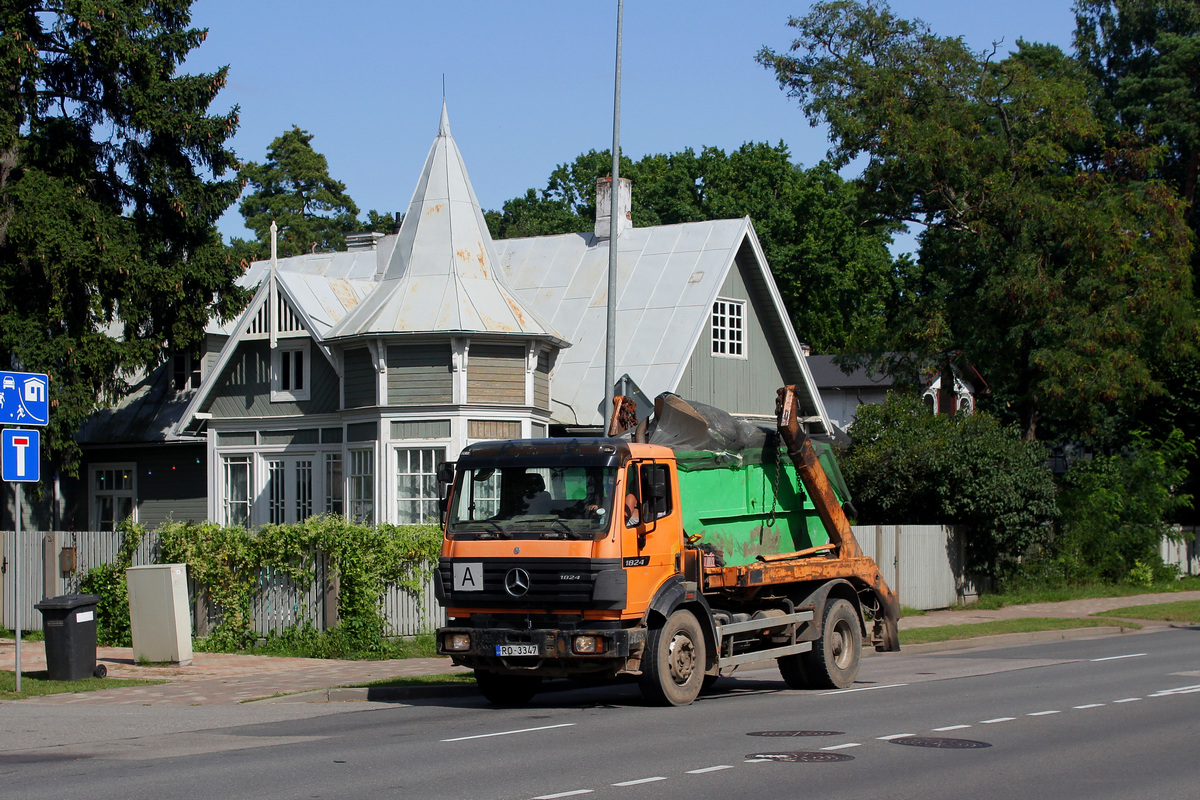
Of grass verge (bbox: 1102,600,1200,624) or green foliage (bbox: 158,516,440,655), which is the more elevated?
green foliage (bbox: 158,516,440,655)

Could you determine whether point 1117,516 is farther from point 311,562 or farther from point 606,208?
point 311,562

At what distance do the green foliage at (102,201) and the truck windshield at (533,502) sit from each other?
48.2 ft

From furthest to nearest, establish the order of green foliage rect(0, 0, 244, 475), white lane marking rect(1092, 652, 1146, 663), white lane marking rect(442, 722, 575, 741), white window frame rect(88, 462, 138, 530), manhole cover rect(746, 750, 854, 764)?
white window frame rect(88, 462, 138, 530) → green foliage rect(0, 0, 244, 475) → white lane marking rect(1092, 652, 1146, 663) → white lane marking rect(442, 722, 575, 741) → manhole cover rect(746, 750, 854, 764)

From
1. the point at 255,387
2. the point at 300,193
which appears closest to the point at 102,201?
the point at 255,387

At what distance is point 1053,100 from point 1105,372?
21.6 feet

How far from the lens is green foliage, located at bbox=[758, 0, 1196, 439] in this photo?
30031 mm

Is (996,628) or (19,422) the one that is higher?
(19,422)

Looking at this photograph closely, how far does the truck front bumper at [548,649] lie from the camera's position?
1215cm

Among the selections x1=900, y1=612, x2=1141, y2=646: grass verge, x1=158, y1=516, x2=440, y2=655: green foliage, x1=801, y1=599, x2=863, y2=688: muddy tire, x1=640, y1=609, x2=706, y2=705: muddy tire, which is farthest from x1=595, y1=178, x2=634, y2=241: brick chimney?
x1=640, y1=609, x2=706, y2=705: muddy tire

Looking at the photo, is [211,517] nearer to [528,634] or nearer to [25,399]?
[25,399]

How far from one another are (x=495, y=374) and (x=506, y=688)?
12436mm

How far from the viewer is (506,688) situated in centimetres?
1377

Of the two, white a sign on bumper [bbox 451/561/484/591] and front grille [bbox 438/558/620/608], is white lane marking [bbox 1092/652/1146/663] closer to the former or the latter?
front grille [bbox 438/558/620/608]

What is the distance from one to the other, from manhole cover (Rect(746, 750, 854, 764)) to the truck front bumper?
252 centimetres
